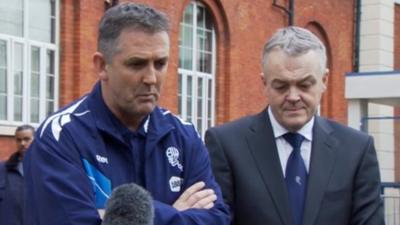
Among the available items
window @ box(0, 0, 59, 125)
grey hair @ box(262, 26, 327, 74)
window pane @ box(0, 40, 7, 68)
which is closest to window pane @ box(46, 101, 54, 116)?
window @ box(0, 0, 59, 125)

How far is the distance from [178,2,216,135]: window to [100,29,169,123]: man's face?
49.3 feet

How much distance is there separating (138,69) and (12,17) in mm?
11449

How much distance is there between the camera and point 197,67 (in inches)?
754

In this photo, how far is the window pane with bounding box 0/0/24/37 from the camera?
1423cm

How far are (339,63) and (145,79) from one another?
21144mm

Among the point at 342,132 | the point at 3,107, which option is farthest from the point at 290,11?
the point at 342,132

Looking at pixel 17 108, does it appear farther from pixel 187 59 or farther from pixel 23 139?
pixel 23 139

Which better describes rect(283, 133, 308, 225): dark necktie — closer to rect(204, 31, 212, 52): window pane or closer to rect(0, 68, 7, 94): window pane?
rect(0, 68, 7, 94): window pane

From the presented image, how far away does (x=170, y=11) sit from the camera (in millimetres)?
17531

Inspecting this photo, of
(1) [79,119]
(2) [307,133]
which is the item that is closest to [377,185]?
(2) [307,133]

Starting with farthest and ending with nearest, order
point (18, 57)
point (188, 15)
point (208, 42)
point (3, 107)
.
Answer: point (208, 42) < point (188, 15) < point (18, 57) < point (3, 107)

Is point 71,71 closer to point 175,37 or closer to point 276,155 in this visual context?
point 175,37

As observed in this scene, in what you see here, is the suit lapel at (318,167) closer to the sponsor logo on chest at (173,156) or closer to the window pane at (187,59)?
the sponsor logo on chest at (173,156)

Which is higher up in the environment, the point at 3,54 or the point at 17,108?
the point at 3,54
